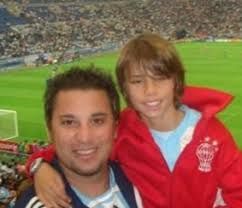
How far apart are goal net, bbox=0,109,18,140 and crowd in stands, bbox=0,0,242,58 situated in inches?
740

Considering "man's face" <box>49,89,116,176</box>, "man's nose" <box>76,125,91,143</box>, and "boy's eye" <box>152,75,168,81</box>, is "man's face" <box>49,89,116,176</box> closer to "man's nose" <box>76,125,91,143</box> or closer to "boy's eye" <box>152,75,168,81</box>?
"man's nose" <box>76,125,91,143</box>

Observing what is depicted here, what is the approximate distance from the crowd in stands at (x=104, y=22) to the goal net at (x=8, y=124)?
18.8 m

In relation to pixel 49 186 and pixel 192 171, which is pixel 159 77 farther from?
pixel 49 186

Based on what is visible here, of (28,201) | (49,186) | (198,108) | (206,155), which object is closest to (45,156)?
(49,186)

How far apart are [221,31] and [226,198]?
1966 inches

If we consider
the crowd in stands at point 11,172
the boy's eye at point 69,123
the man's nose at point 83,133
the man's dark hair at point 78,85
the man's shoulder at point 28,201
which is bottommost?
the crowd in stands at point 11,172

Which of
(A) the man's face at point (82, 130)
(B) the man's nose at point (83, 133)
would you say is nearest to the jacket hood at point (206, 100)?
(A) the man's face at point (82, 130)

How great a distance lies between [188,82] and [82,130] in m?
22.0

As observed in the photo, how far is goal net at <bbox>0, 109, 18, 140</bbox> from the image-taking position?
17.3 meters

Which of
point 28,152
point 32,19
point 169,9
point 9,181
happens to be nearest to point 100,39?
point 32,19

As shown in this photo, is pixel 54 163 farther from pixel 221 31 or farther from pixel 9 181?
pixel 221 31

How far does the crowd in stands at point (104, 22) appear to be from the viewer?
42450 mm

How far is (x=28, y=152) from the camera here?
45.3 ft

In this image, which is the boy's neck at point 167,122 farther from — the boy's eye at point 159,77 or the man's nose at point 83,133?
the man's nose at point 83,133
